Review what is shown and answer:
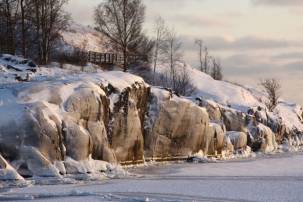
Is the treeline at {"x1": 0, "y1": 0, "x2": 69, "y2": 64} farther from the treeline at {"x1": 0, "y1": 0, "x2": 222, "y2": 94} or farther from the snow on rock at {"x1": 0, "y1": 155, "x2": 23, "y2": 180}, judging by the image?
the snow on rock at {"x1": 0, "y1": 155, "x2": 23, "y2": 180}

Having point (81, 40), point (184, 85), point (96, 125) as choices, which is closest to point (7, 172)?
point (96, 125)

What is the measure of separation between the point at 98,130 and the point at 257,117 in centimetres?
2954

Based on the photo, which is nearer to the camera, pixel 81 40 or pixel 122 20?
pixel 122 20

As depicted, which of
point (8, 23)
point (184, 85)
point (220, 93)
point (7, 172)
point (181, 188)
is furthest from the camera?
point (184, 85)

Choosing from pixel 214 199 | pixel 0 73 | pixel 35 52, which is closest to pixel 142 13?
pixel 35 52

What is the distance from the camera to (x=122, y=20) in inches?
2100

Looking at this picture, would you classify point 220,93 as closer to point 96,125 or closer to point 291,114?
point 291,114

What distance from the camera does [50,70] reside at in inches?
1698

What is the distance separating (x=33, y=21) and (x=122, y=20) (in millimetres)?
7352

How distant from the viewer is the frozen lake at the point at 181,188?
20094 mm

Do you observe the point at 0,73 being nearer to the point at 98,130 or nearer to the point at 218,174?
the point at 98,130

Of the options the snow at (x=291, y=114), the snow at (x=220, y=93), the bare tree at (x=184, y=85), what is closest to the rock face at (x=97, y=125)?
the snow at (x=220, y=93)

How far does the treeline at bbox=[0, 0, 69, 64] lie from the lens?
159 feet

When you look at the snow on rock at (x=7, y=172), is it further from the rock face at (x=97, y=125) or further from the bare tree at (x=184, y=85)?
the bare tree at (x=184, y=85)
